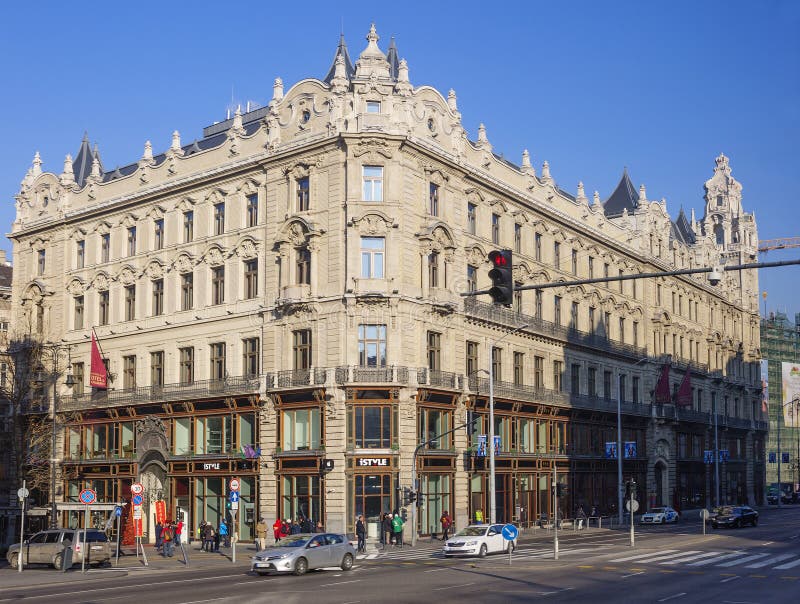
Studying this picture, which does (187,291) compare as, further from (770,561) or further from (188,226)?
(770,561)

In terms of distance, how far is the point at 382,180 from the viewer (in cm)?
5659

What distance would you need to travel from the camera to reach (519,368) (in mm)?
67812

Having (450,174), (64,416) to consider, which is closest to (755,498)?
(450,174)

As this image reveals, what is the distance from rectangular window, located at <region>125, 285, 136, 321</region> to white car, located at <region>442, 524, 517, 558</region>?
3227 centimetres

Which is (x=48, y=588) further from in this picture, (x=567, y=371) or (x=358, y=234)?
(x=567, y=371)

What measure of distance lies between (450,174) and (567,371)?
19971 millimetres

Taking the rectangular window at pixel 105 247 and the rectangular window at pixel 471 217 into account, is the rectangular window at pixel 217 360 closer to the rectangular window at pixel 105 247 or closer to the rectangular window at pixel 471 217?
the rectangular window at pixel 105 247

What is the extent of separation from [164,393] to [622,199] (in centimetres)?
4901

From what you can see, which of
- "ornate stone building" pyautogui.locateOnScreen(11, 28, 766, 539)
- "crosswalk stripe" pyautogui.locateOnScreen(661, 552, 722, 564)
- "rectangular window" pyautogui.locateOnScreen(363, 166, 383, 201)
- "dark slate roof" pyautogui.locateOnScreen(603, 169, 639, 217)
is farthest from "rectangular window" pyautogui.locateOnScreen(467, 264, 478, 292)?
"dark slate roof" pyautogui.locateOnScreen(603, 169, 639, 217)

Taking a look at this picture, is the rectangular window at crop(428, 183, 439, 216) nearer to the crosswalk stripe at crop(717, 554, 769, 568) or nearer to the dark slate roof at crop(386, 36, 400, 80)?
the dark slate roof at crop(386, 36, 400, 80)

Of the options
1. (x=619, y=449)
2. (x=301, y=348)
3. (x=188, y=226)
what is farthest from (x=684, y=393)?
(x=188, y=226)

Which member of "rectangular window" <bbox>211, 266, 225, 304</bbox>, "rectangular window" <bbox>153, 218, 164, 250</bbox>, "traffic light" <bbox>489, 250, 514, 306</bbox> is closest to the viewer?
"traffic light" <bbox>489, 250, 514, 306</bbox>

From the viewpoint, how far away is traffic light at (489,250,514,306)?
867 inches

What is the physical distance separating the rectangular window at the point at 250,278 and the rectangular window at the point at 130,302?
34.9 feet
